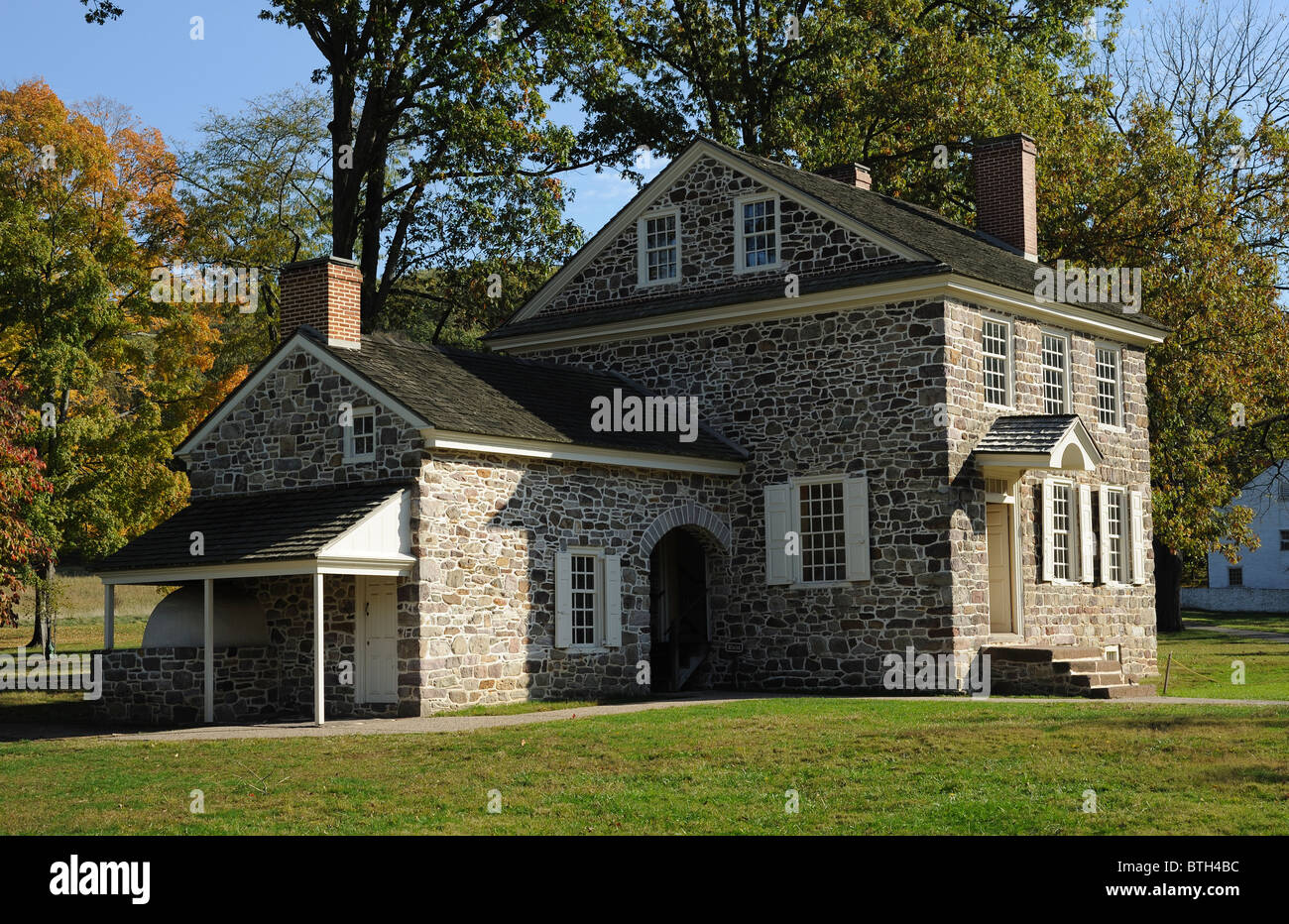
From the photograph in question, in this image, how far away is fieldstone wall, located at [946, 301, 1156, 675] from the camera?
22.0 metres

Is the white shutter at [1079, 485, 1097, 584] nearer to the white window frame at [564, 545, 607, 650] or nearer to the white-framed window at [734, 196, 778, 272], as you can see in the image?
the white-framed window at [734, 196, 778, 272]

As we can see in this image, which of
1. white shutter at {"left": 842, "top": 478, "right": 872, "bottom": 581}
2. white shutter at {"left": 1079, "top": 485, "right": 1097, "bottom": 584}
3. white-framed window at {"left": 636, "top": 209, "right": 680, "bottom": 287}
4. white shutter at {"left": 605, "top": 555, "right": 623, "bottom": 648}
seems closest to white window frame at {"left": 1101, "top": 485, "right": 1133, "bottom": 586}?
A: white shutter at {"left": 1079, "top": 485, "right": 1097, "bottom": 584}

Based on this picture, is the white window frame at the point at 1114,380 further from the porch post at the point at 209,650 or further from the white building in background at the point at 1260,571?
the white building in background at the point at 1260,571

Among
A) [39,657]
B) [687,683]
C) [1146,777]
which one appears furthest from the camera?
[39,657]

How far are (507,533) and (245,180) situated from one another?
69.1ft

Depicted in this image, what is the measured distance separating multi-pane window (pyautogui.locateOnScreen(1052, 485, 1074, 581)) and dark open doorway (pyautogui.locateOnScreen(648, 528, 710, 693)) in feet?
18.8

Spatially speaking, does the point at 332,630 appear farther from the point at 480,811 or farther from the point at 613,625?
the point at 480,811

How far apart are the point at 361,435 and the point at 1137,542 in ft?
46.4

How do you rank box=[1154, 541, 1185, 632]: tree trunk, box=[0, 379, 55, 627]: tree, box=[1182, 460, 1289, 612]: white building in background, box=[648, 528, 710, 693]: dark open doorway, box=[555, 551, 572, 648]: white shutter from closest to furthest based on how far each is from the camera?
box=[555, 551, 572, 648]: white shutter < box=[0, 379, 55, 627]: tree < box=[648, 528, 710, 693]: dark open doorway < box=[1154, 541, 1185, 632]: tree trunk < box=[1182, 460, 1289, 612]: white building in background

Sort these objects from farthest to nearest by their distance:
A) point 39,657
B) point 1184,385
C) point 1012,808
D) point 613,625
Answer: point 1184,385
point 39,657
point 613,625
point 1012,808

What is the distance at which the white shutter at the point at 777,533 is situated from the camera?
23.3 meters

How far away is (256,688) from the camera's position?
2081cm

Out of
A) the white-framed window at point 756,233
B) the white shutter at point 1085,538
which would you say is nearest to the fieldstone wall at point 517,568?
the white-framed window at point 756,233
